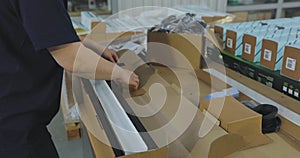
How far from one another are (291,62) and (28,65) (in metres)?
0.90

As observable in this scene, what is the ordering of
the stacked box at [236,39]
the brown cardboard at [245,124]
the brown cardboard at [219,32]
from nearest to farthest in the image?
the brown cardboard at [245,124]
the stacked box at [236,39]
the brown cardboard at [219,32]

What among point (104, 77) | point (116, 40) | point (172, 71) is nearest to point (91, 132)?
point (104, 77)

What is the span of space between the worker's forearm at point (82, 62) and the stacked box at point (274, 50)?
23.9 inches

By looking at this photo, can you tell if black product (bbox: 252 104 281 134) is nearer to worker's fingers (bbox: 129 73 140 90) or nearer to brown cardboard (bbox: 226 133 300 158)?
brown cardboard (bbox: 226 133 300 158)

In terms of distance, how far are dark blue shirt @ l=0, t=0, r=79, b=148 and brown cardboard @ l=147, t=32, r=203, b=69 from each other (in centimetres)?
55

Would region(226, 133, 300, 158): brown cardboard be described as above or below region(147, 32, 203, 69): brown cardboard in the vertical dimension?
below

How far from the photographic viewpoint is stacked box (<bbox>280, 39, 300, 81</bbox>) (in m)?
1.07

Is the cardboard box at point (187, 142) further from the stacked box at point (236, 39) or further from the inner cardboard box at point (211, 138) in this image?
the stacked box at point (236, 39)

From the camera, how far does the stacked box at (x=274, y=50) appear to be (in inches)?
46.0

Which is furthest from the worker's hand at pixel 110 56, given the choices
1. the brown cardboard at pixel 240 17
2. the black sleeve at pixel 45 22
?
the brown cardboard at pixel 240 17

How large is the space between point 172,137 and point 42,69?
48 cm

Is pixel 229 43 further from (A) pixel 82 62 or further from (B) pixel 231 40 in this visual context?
(A) pixel 82 62

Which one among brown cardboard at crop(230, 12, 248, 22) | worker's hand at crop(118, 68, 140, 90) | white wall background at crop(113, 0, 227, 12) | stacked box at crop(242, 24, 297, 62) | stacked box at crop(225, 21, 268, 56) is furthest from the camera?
white wall background at crop(113, 0, 227, 12)

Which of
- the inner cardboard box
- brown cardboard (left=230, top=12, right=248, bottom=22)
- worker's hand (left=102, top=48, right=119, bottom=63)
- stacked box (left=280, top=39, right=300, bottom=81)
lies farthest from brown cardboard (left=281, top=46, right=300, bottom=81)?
brown cardboard (left=230, top=12, right=248, bottom=22)
